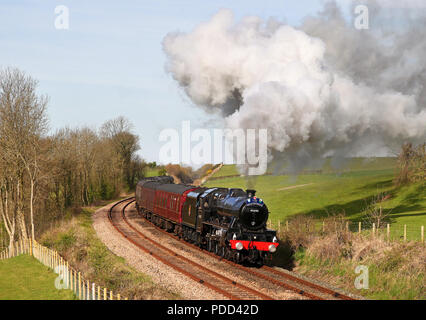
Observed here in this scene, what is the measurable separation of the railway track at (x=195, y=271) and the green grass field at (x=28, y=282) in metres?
4.70

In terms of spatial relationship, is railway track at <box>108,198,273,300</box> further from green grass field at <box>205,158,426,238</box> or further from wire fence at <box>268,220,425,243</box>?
green grass field at <box>205,158,426,238</box>

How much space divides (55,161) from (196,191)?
2150cm

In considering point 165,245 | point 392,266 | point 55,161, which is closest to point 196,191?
point 165,245

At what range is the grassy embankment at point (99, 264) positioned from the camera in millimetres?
15089

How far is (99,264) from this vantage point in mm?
21156

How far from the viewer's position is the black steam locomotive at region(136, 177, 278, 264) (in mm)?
18938

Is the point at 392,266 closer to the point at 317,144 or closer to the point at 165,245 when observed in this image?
the point at 317,144

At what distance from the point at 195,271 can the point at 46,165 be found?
893 inches

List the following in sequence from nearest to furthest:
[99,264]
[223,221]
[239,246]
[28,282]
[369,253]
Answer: [369,253]
[239,246]
[28,282]
[223,221]
[99,264]

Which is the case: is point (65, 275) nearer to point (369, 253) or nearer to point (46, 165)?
point (369, 253)

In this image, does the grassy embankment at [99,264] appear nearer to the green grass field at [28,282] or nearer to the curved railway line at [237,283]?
the green grass field at [28,282]

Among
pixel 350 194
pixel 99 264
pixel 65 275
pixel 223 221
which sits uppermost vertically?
pixel 223 221

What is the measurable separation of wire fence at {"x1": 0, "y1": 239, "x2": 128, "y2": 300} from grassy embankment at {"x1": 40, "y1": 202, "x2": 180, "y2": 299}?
0.51 metres

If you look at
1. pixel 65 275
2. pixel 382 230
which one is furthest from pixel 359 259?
pixel 65 275
